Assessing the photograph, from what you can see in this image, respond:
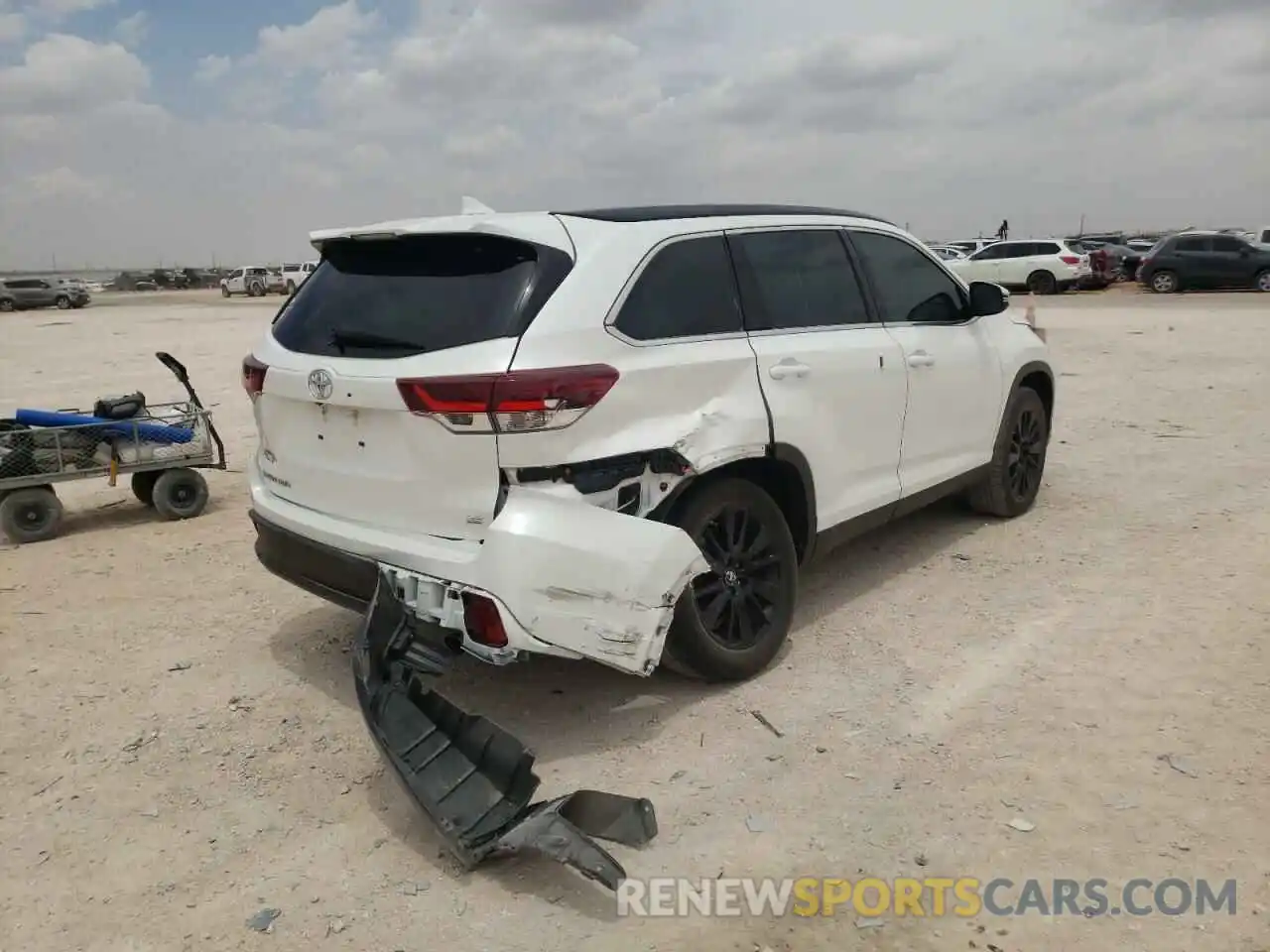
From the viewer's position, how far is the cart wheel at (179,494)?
22.2 feet

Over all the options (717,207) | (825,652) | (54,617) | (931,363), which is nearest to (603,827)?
(825,652)

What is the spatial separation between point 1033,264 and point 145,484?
26.2m

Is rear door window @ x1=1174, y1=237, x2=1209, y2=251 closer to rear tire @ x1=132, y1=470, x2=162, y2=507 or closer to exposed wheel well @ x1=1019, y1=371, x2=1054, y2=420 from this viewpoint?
exposed wheel well @ x1=1019, y1=371, x2=1054, y2=420

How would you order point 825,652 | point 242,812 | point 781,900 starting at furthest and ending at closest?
point 825,652
point 242,812
point 781,900

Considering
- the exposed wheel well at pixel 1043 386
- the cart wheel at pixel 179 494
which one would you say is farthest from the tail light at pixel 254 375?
the exposed wheel well at pixel 1043 386

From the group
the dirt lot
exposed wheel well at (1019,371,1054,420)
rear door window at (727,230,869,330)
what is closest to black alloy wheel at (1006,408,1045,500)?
exposed wheel well at (1019,371,1054,420)

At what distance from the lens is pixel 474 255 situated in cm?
347

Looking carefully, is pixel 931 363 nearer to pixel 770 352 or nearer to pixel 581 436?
pixel 770 352

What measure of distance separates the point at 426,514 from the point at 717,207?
6.26ft

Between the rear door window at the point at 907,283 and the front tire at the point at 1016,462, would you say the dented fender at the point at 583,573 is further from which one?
the front tire at the point at 1016,462

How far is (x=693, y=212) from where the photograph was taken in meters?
4.10

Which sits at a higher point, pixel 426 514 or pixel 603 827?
pixel 426 514

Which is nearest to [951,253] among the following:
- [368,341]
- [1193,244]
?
[1193,244]

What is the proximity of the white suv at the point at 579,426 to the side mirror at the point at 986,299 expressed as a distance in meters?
1.10
